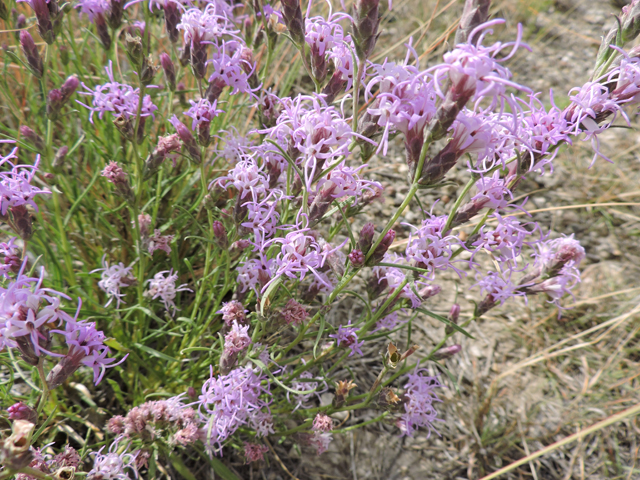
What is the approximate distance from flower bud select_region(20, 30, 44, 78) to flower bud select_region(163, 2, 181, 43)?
43 cm

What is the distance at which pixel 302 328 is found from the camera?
4.55 ft

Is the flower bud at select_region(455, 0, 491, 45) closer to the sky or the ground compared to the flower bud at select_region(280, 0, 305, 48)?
closer to the sky

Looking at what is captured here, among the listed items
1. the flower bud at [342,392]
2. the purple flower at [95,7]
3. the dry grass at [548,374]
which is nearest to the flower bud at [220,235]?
the flower bud at [342,392]

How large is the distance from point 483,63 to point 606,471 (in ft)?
7.77

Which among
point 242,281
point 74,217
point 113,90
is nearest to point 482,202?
point 242,281

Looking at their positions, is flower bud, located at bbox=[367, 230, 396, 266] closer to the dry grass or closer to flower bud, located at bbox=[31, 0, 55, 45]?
the dry grass

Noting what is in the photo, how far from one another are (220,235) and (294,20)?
0.66 m

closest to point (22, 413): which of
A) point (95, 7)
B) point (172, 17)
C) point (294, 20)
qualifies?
point (294, 20)

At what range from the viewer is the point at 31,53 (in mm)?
1399

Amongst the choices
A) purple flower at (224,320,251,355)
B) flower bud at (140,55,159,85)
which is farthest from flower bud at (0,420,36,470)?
flower bud at (140,55,159,85)

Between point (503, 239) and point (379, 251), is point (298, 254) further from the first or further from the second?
point (503, 239)

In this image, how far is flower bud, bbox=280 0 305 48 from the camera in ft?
3.60

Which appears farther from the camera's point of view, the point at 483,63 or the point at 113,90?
the point at 113,90

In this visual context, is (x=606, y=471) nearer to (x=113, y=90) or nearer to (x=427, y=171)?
(x=427, y=171)
